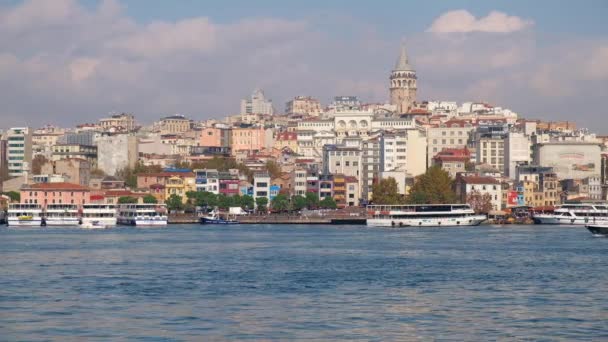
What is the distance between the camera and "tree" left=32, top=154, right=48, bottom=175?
10024 cm

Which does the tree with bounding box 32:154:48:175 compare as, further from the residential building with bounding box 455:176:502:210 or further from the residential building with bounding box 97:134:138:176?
the residential building with bounding box 455:176:502:210

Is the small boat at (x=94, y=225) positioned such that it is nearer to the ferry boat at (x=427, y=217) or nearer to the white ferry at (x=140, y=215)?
the white ferry at (x=140, y=215)

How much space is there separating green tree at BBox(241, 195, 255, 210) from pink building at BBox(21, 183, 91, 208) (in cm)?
Result: 953

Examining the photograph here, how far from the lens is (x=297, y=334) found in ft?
64.6

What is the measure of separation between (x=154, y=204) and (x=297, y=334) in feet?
185

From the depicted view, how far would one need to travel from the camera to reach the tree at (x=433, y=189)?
77750 millimetres

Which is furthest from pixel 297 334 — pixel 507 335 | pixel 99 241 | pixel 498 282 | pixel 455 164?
pixel 455 164

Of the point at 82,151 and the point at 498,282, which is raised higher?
the point at 82,151

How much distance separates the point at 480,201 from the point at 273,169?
18674 millimetres

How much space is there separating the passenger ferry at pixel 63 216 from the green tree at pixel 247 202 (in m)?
12.7

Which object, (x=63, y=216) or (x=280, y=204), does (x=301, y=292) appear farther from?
(x=280, y=204)

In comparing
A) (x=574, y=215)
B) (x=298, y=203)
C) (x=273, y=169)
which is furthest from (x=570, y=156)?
(x=574, y=215)

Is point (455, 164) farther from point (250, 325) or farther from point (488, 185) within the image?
point (250, 325)

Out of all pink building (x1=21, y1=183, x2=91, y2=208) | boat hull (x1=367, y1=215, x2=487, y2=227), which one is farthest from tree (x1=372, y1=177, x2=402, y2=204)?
pink building (x1=21, y1=183, x2=91, y2=208)
